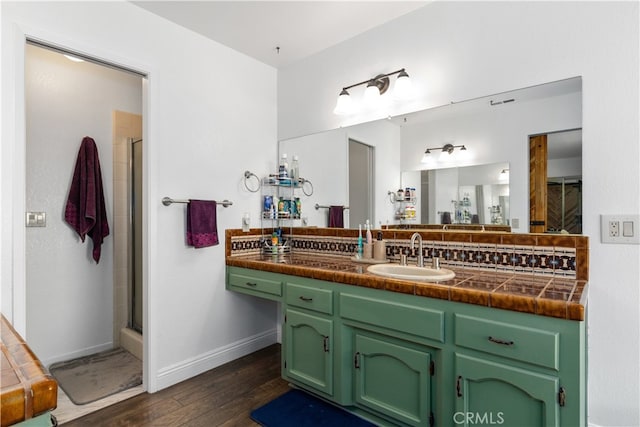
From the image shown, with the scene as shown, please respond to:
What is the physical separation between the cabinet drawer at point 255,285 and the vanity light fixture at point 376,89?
1.33 metres

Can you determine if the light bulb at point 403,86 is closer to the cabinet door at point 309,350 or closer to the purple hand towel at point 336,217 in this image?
the purple hand towel at point 336,217

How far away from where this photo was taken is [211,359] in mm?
2500

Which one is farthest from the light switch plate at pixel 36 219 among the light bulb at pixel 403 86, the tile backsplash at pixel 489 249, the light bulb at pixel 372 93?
the light bulb at pixel 403 86

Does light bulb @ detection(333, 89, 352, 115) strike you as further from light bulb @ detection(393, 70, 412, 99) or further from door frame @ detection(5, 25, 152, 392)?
door frame @ detection(5, 25, 152, 392)

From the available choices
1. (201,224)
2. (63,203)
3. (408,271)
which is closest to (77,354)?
(63,203)

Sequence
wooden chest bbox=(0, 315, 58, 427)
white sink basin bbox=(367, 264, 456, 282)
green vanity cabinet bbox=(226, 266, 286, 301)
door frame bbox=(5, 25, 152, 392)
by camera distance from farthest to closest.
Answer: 1. green vanity cabinet bbox=(226, 266, 286, 301)
2. white sink basin bbox=(367, 264, 456, 282)
3. door frame bbox=(5, 25, 152, 392)
4. wooden chest bbox=(0, 315, 58, 427)

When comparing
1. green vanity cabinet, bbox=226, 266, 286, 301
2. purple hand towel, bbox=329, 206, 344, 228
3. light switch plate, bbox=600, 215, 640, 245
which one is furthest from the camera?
purple hand towel, bbox=329, 206, 344, 228

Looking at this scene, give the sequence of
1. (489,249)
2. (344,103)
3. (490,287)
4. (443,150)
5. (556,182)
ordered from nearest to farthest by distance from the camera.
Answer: (490,287), (556,182), (489,249), (443,150), (344,103)

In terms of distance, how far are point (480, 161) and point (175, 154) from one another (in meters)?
1.94

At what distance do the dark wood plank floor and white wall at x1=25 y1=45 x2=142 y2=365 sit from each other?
0.92 meters

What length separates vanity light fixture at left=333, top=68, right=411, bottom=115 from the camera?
2.15m

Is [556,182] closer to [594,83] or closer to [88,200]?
[594,83]

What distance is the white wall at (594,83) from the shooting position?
150cm

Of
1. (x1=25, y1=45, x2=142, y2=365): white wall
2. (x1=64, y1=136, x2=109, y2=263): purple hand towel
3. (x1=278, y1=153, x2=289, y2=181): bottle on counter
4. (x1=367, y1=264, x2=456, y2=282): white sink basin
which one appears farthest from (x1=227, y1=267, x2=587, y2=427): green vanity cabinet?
(x1=25, y1=45, x2=142, y2=365): white wall
